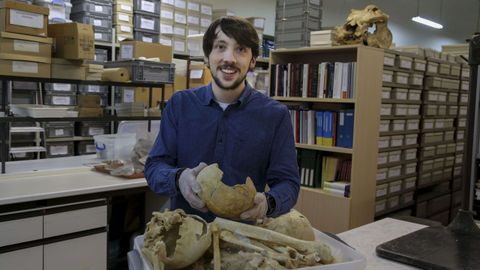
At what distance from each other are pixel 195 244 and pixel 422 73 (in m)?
3.43

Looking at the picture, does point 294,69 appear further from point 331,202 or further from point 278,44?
point 331,202

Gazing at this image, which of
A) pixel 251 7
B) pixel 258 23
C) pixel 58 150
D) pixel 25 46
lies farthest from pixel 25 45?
pixel 251 7

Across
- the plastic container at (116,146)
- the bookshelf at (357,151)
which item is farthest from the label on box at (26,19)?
the bookshelf at (357,151)

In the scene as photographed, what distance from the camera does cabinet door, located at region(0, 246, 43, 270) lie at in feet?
7.01

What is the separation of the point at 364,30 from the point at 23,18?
88.0 inches

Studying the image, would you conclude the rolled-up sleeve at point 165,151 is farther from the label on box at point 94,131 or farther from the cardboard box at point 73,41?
the label on box at point 94,131

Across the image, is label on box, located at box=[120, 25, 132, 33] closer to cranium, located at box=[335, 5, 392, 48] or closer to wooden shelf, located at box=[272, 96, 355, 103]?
wooden shelf, located at box=[272, 96, 355, 103]

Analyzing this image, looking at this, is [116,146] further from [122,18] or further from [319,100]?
[122,18]

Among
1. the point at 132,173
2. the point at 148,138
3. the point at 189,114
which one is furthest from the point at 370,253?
the point at 148,138

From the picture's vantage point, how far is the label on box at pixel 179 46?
5.72 metres

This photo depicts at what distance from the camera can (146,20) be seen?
17.6 ft

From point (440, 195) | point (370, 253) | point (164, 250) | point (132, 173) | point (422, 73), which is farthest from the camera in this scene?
point (440, 195)

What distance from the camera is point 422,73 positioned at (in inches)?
145

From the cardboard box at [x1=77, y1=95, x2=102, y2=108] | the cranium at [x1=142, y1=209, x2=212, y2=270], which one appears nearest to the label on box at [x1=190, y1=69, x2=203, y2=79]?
the cardboard box at [x1=77, y1=95, x2=102, y2=108]
